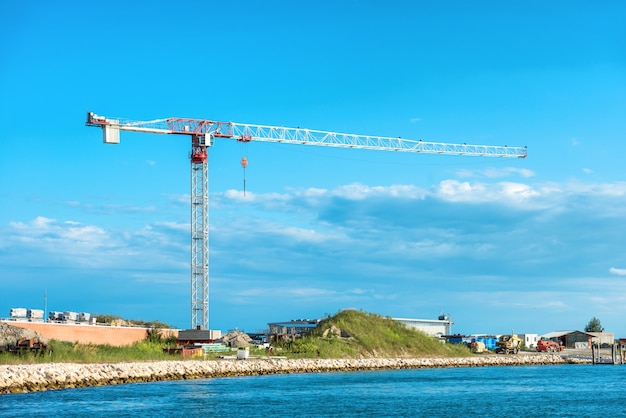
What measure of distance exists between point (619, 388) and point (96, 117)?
208 feet

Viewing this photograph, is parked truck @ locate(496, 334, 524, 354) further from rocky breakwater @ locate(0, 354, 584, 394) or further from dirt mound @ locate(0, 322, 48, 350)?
dirt mound @ locate(0, 322, 48, 350)

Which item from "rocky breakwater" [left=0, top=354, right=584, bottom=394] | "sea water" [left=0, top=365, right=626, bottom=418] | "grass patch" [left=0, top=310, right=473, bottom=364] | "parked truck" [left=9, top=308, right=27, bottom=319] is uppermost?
"parked truck" [left=9, top=308, right=27, bottom=319]

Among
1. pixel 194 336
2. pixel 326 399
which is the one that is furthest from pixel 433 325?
pixel 326 399

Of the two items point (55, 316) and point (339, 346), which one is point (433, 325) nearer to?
point (339, 346)

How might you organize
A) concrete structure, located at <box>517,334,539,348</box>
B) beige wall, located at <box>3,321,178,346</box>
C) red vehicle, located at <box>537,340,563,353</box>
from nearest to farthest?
beige wall, located at <box>3,321,178,346</box> < red vehicle, located at <box>537,340,563,353</box> < concrete structure, located at <box>517,334,539,348</box>

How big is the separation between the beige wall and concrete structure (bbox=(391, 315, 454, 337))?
5970cm

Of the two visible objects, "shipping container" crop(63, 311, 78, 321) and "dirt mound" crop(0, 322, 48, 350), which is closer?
"dirt mound" crop(0, 322, 48, 350)

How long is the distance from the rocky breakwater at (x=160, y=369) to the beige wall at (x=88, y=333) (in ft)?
22.1

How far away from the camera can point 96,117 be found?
3939 inches

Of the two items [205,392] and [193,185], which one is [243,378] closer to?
[205,392]

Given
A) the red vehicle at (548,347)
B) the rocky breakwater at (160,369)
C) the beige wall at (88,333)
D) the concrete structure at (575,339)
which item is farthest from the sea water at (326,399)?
the concrete structure at (575,339)

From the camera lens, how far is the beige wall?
68875 mm

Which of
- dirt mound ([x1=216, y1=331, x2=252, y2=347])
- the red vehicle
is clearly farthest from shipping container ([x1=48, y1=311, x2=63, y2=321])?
the red vehicle

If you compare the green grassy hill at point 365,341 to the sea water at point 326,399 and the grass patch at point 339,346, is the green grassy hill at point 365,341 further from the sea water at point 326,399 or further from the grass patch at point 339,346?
the sea water at point 326,399
